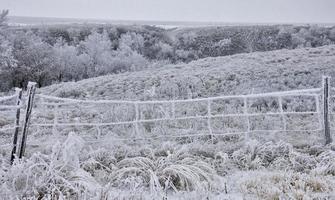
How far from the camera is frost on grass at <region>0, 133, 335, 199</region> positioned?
4.85m

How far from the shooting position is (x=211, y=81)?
62.5ft

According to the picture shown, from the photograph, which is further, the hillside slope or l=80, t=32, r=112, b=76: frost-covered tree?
l=80, t=32, r=112, b=76: frost-covered tree

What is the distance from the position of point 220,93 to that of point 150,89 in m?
3.14

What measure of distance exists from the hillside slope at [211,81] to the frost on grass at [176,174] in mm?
8861

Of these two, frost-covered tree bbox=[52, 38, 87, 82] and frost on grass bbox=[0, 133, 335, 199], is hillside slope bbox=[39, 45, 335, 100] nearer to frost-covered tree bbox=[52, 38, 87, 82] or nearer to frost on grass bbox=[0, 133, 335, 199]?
frost-covered tree bbox=[52, 38, 87, 82]

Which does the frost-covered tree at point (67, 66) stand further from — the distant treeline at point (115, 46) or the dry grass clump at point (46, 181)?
the dry grass clump at point (46, 181)

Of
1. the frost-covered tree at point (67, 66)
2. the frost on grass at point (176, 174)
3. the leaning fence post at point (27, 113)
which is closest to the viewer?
the frost on grass at point (176, 174)

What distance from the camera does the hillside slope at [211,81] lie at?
1717 centimetres

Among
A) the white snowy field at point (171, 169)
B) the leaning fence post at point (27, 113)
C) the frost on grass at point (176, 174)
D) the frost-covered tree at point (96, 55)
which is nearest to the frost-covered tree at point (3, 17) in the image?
the frost-covered tree at point (96, 55)

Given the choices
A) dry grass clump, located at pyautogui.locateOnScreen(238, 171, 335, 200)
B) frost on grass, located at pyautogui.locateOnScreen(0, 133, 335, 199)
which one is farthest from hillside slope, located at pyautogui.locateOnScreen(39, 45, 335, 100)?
dry grass clump, located at pyautogui.locateOnScreen(238, 171, 335, 200)

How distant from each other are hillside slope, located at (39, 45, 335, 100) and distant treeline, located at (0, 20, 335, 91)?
5638mm

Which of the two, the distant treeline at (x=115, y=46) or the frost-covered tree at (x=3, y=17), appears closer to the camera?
the distant treeline at (x=115, y=46)

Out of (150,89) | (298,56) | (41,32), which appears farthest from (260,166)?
(41,32)

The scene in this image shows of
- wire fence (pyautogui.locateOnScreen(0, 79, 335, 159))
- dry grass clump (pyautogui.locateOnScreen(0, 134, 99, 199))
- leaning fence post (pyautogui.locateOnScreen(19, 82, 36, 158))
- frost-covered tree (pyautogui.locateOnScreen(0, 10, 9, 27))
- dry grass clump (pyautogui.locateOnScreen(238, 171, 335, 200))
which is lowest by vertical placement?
wire fence (pyautogui.locateOnScreen(0, 79, 335, 159))
